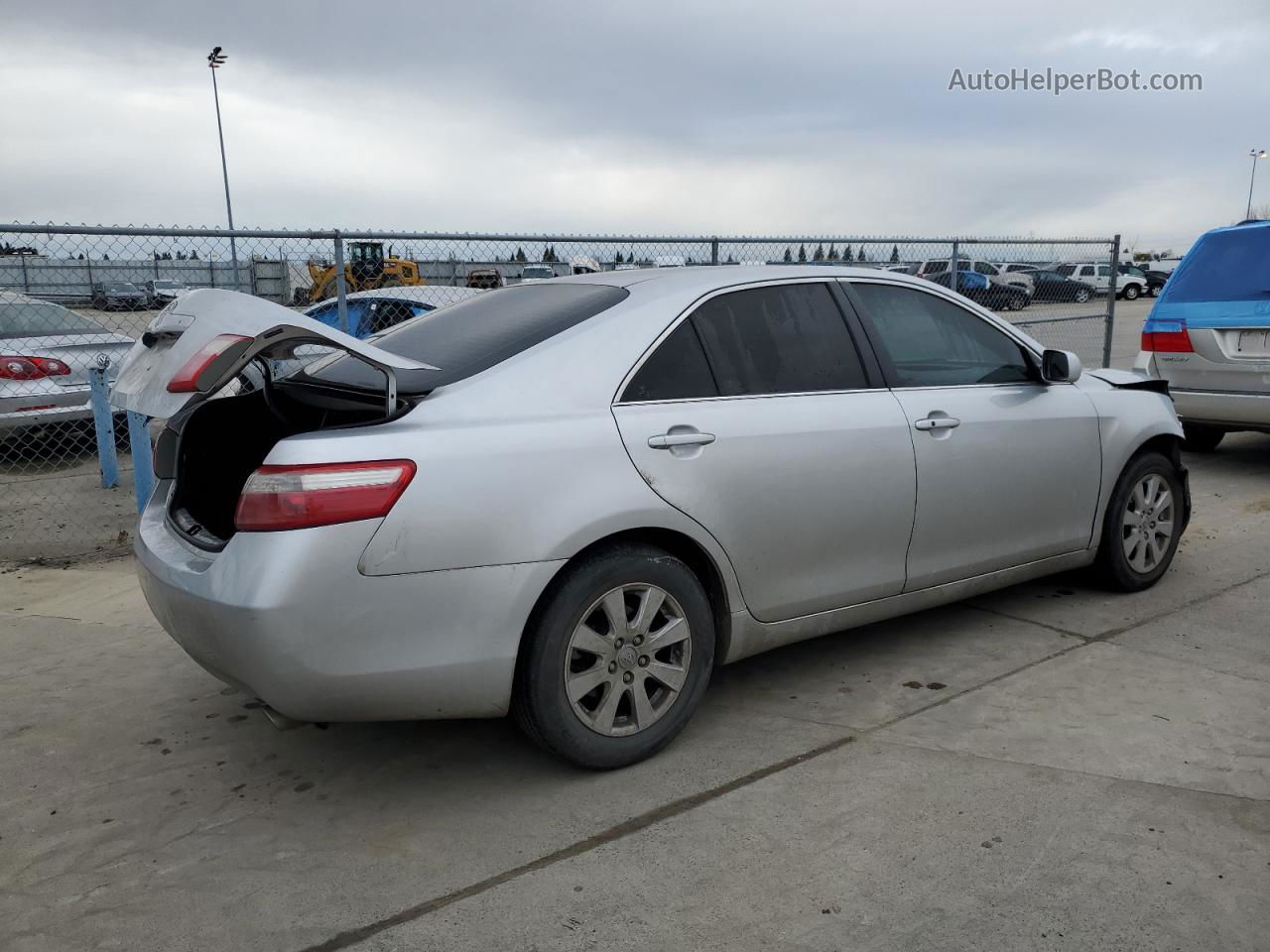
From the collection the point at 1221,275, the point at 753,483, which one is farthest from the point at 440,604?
the point at 1221,275

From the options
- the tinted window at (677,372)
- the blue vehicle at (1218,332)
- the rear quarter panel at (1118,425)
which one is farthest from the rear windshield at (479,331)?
the blue vehicle at (1218,332)

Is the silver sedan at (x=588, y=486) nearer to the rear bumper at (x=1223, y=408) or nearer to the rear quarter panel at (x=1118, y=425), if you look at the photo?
the rear quarter panel at (x=1118, y=425)

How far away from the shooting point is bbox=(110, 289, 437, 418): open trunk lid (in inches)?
110

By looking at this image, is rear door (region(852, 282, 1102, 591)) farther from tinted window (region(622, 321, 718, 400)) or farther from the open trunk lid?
the open trunk lid

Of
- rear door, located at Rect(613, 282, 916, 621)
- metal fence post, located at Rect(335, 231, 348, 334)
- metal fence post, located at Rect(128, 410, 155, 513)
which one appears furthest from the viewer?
metal fence post, located at Rect(128, 410, 155, 513)

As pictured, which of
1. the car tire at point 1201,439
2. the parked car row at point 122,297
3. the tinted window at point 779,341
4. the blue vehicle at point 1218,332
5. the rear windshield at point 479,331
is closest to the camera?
the rear windshield at point 479,331

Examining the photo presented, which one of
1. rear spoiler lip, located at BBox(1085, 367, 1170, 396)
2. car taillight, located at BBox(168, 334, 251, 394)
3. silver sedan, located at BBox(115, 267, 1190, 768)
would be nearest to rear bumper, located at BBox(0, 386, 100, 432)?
silver sedan, located at BBox(115, 267, 1190, 768)

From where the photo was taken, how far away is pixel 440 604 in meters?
2.88

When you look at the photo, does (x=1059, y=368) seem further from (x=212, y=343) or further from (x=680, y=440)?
(x=212, y=343)

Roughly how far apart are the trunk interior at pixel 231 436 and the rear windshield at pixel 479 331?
13 cm

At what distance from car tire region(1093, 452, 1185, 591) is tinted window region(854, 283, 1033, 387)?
33.2 inches

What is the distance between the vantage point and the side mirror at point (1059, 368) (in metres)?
4.44

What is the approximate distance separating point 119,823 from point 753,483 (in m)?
2.19

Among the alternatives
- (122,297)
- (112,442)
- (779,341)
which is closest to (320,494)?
(779,341)
